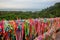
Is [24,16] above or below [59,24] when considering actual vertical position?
above

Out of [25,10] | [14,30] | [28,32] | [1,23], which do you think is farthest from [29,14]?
[1,23]

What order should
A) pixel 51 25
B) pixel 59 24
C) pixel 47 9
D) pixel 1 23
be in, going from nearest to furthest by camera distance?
pixel 1 23, pixel 51 25, pixel 47 9, pixel 59 24

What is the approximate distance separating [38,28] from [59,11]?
4.74 feet

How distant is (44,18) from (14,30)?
3.77ft

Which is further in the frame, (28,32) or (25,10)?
(25,10)

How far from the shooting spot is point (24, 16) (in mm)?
4090

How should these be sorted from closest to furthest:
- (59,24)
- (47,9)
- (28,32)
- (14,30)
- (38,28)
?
1. (14,30)
2. (28,32)
3. (38,28)
4. (47,9)
5. (59,24)

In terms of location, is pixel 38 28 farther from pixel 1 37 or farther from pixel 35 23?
pixel 1 37

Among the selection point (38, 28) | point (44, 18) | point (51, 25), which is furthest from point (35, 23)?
point (51, 25)

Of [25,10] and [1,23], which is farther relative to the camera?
[25,10]

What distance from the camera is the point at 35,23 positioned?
13.1 feet

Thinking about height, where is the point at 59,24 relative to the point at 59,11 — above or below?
below

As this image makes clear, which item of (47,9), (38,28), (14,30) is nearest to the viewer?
(14,30)

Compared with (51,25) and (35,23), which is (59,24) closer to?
(51,25)
